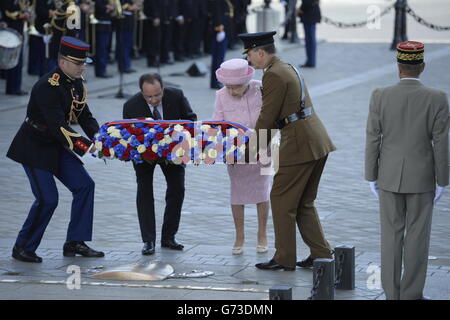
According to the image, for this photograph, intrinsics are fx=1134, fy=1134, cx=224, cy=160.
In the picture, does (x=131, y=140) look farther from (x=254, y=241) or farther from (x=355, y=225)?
(x=355, y=225)

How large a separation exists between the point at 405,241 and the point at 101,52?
14623 millimetres

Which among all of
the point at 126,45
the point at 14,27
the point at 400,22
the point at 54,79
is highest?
the point at 54,79

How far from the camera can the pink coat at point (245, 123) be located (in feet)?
30.6

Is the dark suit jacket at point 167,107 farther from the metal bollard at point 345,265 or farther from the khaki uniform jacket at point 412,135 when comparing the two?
the khaki uniform jacket at point 412,135

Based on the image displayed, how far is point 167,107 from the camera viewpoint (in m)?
9.45

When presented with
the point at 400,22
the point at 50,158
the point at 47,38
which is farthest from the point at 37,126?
the point at 400,22

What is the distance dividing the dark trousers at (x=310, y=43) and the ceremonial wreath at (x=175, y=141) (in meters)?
14.7

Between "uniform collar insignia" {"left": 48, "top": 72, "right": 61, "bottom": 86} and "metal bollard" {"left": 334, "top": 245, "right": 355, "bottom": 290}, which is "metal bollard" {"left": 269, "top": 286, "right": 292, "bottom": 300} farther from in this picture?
"uniform collar insignia" {"left": 48, "top": 72, "right": 61, "bottom": 86}

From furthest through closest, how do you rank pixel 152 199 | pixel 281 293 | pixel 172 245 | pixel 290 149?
pixel 172 245, pixel 152 199, pixel 290 149, pixel 281 293

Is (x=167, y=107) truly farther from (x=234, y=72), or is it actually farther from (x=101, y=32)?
(x=101, y=32)

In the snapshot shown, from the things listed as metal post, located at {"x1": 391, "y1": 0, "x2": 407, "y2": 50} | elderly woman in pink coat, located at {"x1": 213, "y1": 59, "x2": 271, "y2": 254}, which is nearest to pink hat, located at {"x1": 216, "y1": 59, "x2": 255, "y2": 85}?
elderly woman in pink coat, located at {"x1": 213, "y1": 59, "x2": 271, "y2": 254}
